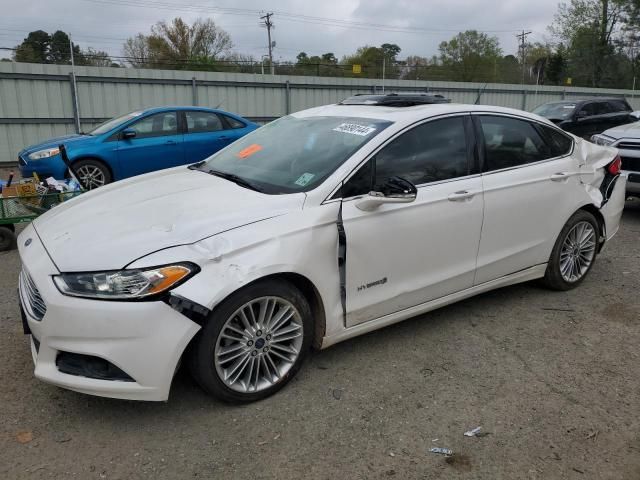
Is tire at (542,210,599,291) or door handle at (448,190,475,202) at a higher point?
door handle at (448,190,475,202)

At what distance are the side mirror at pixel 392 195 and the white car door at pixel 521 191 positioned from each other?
935 millimetres

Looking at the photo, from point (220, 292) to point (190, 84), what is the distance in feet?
46.4

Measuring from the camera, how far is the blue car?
859cm

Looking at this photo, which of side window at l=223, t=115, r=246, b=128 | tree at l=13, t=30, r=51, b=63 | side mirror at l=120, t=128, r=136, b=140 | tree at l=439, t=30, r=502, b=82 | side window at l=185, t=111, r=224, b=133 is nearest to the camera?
side mirror at l=120, t=128, r=136, b=140

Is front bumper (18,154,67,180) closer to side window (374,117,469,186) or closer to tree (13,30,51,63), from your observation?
side window (374,117,469,186)

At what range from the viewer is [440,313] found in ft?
14.0

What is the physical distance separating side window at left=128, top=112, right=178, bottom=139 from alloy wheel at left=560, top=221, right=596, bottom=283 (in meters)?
7.12

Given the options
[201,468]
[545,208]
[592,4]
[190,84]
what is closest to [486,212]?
[545,208]

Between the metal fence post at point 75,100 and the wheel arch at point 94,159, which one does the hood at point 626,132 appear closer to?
the wheel arch at point 94,159

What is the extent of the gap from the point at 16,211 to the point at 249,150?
335cm

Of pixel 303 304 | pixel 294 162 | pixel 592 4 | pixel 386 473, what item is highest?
pixel 592 4

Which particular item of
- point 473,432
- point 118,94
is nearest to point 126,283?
point 473,432

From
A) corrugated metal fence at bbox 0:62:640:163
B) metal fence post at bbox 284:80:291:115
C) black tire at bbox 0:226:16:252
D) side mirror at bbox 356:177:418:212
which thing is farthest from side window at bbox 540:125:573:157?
metal fence post at bbox 284:80:291:115

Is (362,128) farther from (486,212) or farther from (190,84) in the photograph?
(190,84)
